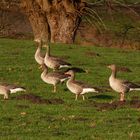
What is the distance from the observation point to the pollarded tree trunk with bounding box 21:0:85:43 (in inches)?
1752

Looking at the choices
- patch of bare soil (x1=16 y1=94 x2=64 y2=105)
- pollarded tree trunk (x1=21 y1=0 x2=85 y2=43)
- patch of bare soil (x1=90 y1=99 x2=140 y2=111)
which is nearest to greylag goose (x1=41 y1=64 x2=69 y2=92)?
patch of bare soil (x1=16 y1=94 x2=64 y2=105)

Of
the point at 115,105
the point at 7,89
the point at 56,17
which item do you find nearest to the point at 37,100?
the point at 7,89

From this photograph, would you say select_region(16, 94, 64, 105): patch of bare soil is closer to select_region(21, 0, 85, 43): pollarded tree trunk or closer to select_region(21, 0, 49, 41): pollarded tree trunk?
select_region(21, 0, 85, 43): pollarded tree trunk

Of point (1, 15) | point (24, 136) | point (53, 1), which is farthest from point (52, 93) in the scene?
point (1, 15)

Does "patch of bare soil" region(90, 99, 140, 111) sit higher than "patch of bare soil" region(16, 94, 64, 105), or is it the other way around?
"patch of bare soil" region(90, 99, 140, 111)

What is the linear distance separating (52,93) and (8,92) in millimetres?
2460

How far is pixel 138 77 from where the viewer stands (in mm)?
28312

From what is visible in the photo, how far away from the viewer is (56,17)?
147 feet

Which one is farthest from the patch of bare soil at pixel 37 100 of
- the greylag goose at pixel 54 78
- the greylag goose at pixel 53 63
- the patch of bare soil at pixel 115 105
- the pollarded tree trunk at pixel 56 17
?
the pollarded tree trunk at pixel 56 17

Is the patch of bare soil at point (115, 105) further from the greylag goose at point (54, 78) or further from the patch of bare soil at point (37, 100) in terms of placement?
the greylag goose at point (54, 78)

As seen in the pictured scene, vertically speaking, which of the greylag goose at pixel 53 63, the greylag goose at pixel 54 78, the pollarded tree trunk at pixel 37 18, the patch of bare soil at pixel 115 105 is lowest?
the pollarded tree trunk at pixel 37 18

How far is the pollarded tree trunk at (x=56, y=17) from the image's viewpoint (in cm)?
4450

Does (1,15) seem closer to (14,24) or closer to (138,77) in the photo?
(14,24)

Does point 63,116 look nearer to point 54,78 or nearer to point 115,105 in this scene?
point 115,105
